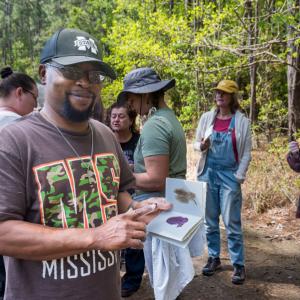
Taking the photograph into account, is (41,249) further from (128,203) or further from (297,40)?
(297,40)

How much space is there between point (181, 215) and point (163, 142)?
36.5 inches

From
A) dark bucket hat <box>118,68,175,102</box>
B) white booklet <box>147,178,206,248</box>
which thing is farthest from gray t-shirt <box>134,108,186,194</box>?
white booklet <box>147,178,206,248</box>

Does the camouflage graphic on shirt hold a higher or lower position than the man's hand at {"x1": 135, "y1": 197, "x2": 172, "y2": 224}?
higher

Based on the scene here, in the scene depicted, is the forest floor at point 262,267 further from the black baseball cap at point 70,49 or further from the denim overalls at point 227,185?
the black baseball cap at point 70,49

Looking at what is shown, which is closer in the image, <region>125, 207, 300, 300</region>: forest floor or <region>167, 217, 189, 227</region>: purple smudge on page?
Result: <region>167, 217, 189, 227</region>: purple smudge on page

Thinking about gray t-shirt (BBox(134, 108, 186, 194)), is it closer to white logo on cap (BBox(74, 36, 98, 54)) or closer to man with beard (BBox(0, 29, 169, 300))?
man with beard (BBox(0, 29, 169, 300))

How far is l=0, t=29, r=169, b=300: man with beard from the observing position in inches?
52.4

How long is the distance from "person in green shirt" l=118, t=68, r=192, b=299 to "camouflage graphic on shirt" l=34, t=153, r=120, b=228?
105 centimetres

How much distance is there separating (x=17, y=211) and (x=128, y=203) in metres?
0.63

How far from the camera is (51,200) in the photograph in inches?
56.4

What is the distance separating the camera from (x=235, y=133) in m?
4.05

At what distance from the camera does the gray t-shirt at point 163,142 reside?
2786mm

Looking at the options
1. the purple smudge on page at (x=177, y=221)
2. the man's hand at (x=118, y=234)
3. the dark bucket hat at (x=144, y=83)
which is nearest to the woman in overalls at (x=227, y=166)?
the dark bucket hat at (x=144, y=83)

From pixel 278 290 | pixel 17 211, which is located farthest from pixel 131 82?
pixel 278 290
